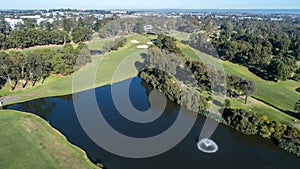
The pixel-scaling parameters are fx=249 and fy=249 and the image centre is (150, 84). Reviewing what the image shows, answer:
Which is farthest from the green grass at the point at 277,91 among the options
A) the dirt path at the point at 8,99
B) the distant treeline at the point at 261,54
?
the dirt path at the point at 8,99

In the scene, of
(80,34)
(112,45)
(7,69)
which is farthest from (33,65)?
(80,34)

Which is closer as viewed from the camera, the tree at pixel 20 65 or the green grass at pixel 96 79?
the green grass at pixel 96 79

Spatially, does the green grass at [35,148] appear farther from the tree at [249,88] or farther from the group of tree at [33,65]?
the tree at [249,88]

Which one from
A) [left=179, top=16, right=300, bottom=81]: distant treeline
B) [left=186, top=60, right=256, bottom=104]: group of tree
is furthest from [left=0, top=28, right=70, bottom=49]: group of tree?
[left=186, top=60, right=256, bottom=104]: group of tree

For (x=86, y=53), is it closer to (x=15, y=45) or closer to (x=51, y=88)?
(x=51, y=88)

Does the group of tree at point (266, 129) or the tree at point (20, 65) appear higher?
the tree at point (20, 65)

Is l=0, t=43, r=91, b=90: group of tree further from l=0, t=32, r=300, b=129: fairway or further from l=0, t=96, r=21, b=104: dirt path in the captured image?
l=0, t=96, r=21, b=104: dirt path

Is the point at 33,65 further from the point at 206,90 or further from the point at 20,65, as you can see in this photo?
the point at 206,90
